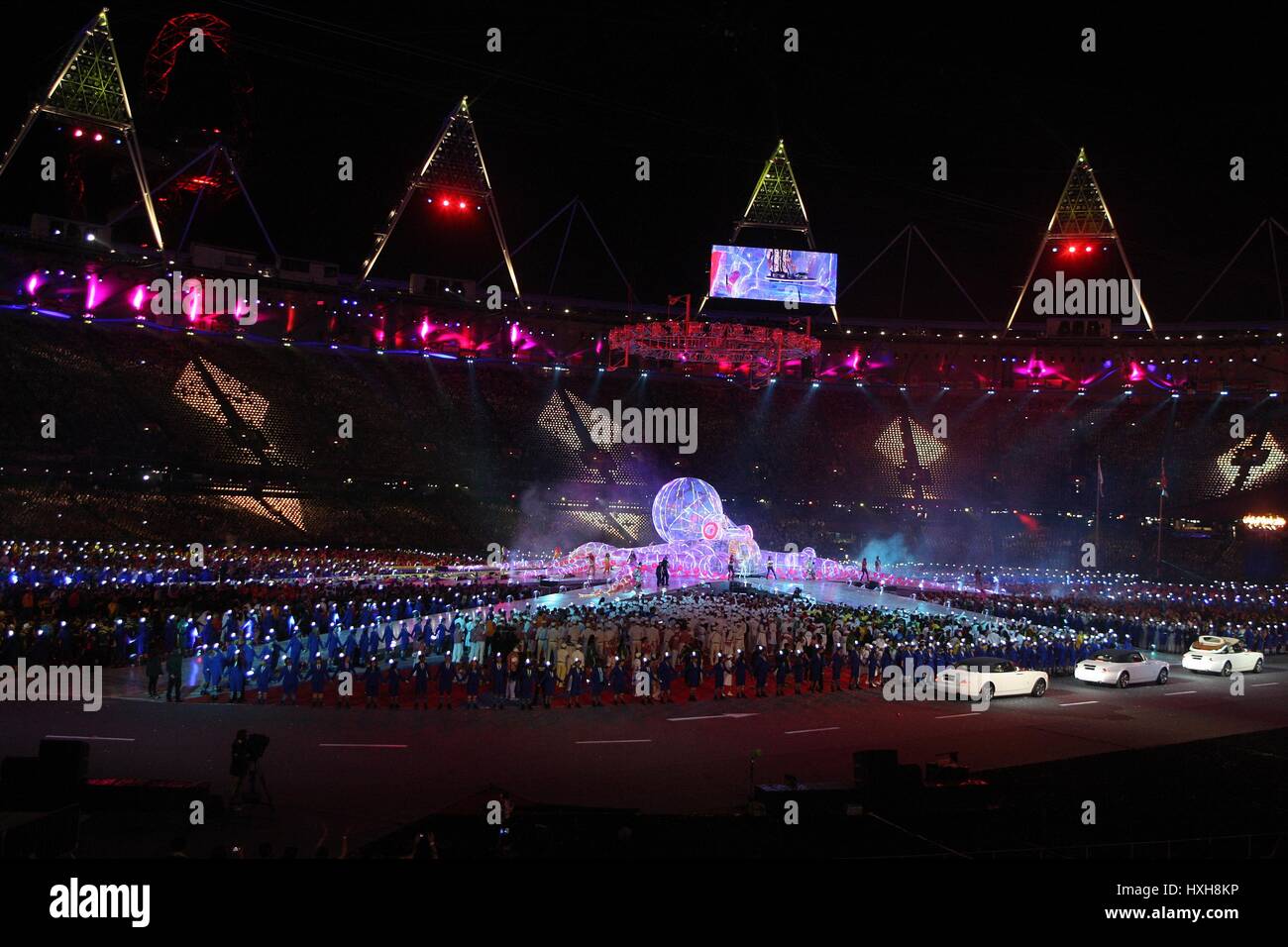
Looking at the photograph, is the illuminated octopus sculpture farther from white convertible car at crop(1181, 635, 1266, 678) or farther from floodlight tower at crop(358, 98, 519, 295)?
floodlight tower at crop(358, 98, 519, 295)

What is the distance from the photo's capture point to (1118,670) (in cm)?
2319

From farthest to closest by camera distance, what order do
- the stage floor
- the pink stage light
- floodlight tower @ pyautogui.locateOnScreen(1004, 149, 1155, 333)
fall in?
floodlight tower @ pyautogui.locateOnScreen(1004, 149, 1155, 333) < the pink stage light < the stage floor

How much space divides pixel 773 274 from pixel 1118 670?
27.7 meters

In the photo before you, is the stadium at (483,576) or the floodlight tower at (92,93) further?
the floodlight tower at (92,93)

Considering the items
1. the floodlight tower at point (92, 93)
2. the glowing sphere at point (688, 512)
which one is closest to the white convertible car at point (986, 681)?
the glowing sphere at point (688, 512)

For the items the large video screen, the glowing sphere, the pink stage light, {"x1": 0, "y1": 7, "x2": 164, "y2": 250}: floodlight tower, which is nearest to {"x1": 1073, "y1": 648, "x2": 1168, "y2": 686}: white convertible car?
the glowing sphere

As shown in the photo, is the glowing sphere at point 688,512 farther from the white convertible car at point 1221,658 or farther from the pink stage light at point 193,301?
the pink stage light at point 193,301

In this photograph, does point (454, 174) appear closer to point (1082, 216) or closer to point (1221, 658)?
point (1082, 216)

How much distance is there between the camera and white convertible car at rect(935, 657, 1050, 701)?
21031 millimetres

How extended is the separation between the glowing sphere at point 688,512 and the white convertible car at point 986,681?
14.2 metres

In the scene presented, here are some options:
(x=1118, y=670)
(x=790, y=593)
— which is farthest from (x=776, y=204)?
(x=1118, y=670)

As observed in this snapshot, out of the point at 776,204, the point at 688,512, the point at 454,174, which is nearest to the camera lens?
the point at 688,512

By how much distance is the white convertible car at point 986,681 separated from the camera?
21.0 meters
